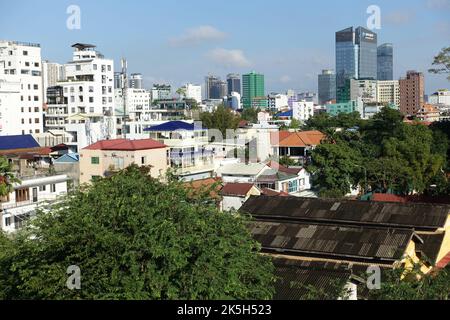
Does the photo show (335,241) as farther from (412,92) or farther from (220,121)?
(412,92)

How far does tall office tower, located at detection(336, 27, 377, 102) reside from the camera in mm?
122438

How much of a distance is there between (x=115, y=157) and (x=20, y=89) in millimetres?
19801

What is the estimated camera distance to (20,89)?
38.5m

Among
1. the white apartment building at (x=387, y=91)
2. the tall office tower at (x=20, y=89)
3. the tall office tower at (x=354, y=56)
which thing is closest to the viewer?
the tall office tower at (x=20, y=89)

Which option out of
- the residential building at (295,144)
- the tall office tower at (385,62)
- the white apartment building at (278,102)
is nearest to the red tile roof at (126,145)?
the residential building at (295,144)

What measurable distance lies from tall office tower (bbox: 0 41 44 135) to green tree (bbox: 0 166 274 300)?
29.7 m

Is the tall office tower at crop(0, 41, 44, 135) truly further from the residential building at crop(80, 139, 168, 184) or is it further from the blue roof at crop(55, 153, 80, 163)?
the residential building at crop(80, 139, 168, 184)

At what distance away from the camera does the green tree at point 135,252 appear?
24.7 ft

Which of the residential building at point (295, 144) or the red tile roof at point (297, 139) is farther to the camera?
the red tile roof at point (297, 139)

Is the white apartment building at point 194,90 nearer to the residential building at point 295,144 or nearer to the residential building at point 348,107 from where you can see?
the residential building at point 348,107

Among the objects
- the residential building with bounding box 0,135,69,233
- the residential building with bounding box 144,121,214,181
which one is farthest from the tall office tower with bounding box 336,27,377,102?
the residential building with bounding box 0,135,69,233

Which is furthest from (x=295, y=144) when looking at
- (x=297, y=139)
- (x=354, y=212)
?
(x=354, y=212)

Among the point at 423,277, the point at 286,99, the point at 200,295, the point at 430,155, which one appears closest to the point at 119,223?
the point at 200,295

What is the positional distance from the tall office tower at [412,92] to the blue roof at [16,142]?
79235mm
